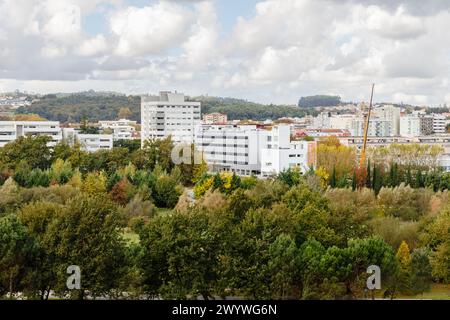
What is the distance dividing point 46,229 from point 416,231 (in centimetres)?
474

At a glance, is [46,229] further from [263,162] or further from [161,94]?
[161,94]

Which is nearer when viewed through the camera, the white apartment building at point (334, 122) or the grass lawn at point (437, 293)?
the grass lawn at point (437, 293)

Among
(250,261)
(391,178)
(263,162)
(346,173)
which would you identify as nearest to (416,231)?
(250,261)

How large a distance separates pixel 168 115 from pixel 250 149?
9102 mm

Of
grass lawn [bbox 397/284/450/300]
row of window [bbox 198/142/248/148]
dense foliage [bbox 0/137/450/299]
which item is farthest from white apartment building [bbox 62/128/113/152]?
grass lawn [bbox 397/284/450/300]

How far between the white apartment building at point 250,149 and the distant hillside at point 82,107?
18.7 meters

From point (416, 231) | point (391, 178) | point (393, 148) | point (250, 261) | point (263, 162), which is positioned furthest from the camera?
point (393, 148)

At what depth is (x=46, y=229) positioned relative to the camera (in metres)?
6.75

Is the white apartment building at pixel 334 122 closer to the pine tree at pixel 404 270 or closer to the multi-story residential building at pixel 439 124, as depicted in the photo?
the multi-story residential building at pixel 439 124

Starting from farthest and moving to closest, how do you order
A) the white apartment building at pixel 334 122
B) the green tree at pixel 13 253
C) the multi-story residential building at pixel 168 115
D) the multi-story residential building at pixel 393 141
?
the white apartment building at pixel 334 122
the multi-story residential building at pixel 168 115
the multi-story residential building at pixel 393 141
the green tree at pixel 13 253

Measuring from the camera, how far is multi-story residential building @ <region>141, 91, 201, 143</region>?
29888 millimetres

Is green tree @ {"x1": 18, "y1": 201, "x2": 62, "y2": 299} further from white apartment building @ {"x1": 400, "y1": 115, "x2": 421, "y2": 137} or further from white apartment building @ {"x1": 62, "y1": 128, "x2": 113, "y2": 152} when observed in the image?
white apartment building @ {"x1": 400, "y1": 115, "x2": 421, "y2": 137}

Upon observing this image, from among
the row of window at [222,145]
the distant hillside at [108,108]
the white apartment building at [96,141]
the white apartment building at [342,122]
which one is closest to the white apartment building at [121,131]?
Answer: the distant hillside at [108,108]

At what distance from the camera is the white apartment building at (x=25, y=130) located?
25.2 m
